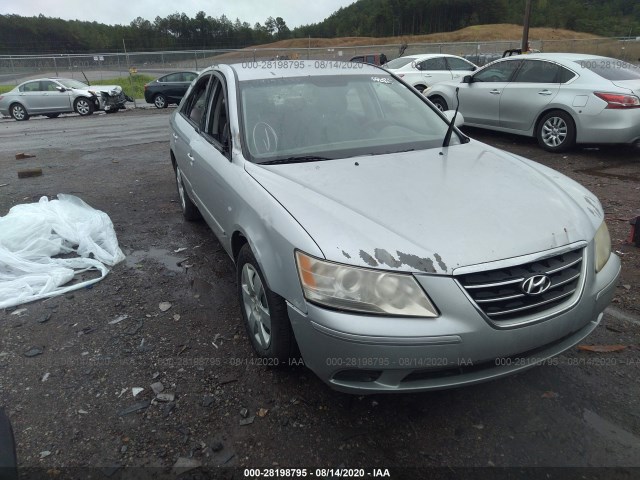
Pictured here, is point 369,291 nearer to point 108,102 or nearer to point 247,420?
point 247,420

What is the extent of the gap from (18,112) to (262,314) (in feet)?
65.9

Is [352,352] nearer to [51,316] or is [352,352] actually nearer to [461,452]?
[461,452]

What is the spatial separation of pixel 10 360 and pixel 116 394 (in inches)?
35.0

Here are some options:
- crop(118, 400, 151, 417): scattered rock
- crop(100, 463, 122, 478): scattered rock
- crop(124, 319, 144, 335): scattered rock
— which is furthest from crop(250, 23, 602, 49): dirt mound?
crop(100, 463, 122, 478): scattered rock

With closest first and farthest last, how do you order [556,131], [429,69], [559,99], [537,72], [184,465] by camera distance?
1. [184,465]
2. [559,99]
3. [556,131]
4. [537,72]
5. [429,69]

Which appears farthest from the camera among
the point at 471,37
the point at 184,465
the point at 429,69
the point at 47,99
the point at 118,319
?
the point at 471,37

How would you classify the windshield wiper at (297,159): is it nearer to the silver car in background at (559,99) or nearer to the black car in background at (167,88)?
the silver car in background at (559,99)

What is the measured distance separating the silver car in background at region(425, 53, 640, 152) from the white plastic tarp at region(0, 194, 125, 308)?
6.89 meters

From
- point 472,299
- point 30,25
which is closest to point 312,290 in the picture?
point 472,299

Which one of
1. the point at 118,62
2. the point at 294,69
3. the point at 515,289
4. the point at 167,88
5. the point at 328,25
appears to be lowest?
the point at 515,289

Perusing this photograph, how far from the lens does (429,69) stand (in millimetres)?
13367

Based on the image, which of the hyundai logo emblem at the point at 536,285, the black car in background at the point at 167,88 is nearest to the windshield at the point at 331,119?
the hyundai logo emblem at the point at 536,285

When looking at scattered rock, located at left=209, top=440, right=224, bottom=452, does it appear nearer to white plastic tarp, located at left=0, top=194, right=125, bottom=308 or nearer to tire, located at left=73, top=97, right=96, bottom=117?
white plastic tarp, located at left=0, top=194, right=125, bottom=308

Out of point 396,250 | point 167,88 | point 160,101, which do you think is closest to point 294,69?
point 396,250
